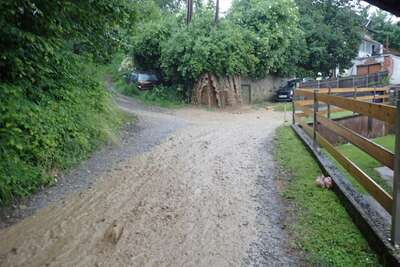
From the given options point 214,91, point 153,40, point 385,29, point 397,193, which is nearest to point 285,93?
point 214,91

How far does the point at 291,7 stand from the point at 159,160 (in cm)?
1682

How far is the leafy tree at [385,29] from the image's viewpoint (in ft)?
143

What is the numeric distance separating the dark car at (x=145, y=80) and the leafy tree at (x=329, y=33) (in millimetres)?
10921

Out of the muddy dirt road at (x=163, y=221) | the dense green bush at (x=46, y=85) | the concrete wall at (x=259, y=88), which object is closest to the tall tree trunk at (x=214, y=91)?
the concrete wall at (x=259, y=88)

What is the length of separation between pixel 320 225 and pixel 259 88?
58.2 ft

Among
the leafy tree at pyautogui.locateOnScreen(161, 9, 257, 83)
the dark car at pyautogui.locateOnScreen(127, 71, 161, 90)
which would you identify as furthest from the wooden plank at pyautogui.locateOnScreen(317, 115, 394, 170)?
the dark car at pyautogui.locateOnScreen(127, 71, 161, 90)

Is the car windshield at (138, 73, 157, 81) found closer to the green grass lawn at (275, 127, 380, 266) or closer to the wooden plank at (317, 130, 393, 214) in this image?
the green grass lawn at (275, 127, 380, 266)

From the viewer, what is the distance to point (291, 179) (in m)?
5.43

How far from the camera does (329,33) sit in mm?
25141

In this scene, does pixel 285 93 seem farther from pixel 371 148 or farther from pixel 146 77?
pixel 371 148

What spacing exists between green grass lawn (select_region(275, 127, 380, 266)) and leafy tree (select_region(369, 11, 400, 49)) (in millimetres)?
45355

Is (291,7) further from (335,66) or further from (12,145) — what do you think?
(12,145)

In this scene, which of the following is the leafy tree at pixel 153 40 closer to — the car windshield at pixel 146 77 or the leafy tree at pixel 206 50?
the car windshield at pixel 146 77

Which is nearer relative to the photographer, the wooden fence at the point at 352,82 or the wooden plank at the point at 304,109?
the wooden plank at the point at 304,109
